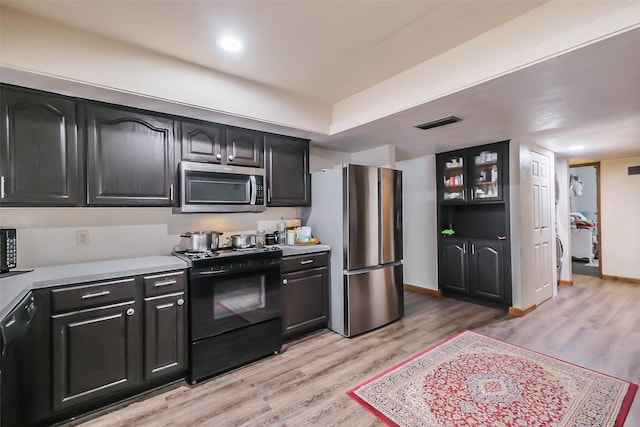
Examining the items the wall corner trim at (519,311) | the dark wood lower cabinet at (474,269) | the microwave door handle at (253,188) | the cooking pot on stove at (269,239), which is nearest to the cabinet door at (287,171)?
the microwave door handle at (253,188)

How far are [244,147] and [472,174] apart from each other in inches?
125

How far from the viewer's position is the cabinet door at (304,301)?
9.69 feet

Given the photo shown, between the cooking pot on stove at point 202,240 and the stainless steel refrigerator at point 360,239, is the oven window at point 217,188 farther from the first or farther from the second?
the stainless steel refrigerator at point 360,239

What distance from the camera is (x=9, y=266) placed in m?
2.01

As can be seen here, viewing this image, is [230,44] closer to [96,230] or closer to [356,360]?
[96,230]

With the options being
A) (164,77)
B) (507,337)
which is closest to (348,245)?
(507,337)

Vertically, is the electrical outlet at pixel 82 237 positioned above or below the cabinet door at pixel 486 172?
below

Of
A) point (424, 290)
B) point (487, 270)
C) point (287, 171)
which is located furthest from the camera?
point (424, 290)

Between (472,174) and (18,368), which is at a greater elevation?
(472,174)

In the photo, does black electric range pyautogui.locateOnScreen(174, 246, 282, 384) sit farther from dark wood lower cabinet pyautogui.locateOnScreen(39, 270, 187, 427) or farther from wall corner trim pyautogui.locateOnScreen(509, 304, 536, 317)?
wall corner trim pyautogui.locateOnScreen(509, 304, 536, 317)

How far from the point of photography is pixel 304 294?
10.1ft

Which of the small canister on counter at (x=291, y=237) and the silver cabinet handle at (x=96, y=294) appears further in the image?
the small canister on counter at (x=291, y=237)

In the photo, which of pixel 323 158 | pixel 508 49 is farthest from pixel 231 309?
pixel 508 49

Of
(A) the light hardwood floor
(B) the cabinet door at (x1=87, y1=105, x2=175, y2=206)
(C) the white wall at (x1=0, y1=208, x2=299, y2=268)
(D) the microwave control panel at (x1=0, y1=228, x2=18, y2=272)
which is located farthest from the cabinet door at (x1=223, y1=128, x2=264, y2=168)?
(A) the light hardwood floor
